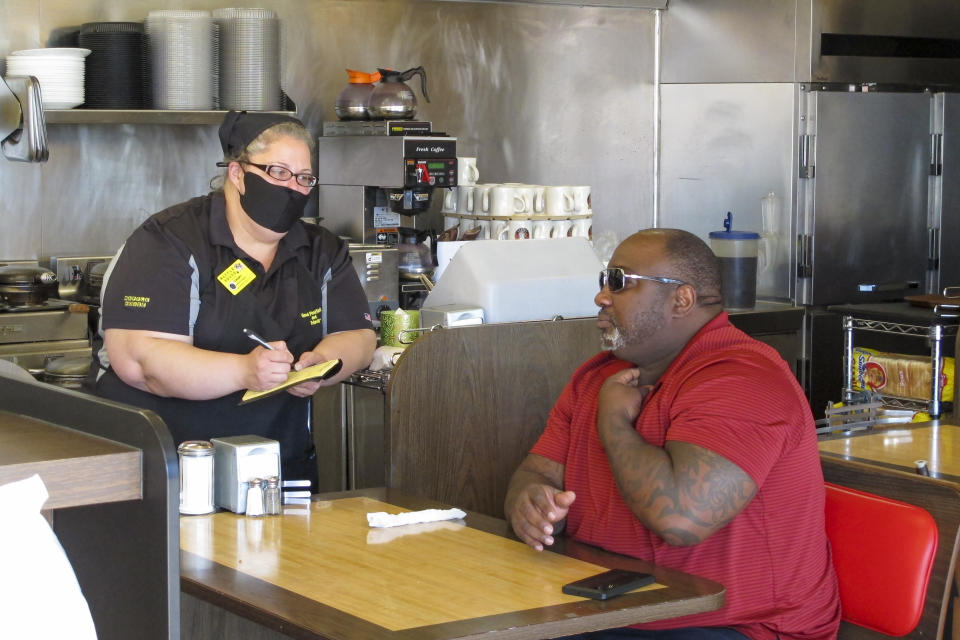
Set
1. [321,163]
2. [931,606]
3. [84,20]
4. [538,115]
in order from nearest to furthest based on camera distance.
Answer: [931,606] < [84,20] < [321,163] < [538,115]

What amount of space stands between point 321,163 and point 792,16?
7.60 feet

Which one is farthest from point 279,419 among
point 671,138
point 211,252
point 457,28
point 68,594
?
point 671,138

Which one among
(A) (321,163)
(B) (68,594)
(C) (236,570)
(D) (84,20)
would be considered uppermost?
(D) (84,20)

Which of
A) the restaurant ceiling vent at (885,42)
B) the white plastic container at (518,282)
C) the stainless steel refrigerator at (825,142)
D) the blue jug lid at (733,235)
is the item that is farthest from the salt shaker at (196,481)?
the restaurant ceiling vent at (885,42)

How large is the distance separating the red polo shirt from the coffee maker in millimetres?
2709

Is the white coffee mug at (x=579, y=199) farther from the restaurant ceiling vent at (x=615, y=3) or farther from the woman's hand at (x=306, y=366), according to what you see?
the woman's hand at (x=306, y=366)

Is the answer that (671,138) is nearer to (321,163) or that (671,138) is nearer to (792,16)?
(792,16)

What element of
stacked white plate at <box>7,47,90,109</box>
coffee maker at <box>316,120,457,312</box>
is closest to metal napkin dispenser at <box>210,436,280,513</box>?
coffee maker at <box>316,120,457,312</box>

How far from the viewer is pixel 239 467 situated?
93.7 inches

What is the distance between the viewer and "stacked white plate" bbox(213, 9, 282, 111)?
4.89 meters

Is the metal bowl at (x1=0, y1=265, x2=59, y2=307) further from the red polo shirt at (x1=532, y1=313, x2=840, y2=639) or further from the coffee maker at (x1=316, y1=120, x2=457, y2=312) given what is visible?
the red polo shirt at (x1=532, y1=313, x2=840, y2=639)

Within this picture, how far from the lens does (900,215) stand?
20.4 ft

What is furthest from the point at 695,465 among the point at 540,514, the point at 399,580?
the point at 399,580

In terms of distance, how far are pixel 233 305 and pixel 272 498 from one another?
25.3 inches
